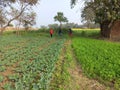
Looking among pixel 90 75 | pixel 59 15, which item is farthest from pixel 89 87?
pixel 59 15

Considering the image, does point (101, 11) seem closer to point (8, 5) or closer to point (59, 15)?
point (8, 5)

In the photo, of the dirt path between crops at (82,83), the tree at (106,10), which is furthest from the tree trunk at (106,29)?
the dirt path between crops at (82,83)

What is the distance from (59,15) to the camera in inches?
3482

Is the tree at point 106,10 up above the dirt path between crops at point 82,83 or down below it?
above

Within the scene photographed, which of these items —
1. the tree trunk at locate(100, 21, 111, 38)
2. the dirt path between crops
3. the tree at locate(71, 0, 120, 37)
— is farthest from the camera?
the tree trunk at locate(100, 21, 111, 38)

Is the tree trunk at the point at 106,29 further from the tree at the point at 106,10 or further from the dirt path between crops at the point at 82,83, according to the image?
the dirt path between crops at the point at 82,83

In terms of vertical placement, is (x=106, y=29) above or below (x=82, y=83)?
above

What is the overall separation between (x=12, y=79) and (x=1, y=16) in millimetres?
24964

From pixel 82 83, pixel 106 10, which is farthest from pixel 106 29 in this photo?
pixel 82 83

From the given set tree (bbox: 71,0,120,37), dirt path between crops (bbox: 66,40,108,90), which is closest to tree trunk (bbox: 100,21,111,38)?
tree (bbox: 71,0,120,37)

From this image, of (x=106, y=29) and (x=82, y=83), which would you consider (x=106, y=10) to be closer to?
(x=106, y=29)

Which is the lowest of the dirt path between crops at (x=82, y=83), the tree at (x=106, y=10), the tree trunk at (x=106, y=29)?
the dirt path between crops at (x=82, y=83)

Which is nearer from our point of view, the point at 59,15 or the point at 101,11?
the point at 101,11

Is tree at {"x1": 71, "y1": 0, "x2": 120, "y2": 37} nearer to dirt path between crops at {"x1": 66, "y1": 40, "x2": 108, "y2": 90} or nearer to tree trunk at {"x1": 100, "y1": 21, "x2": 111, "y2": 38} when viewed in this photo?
tree trunk at {"x1": 100, "y1": 21, "x2": 111, "y2": 38}
